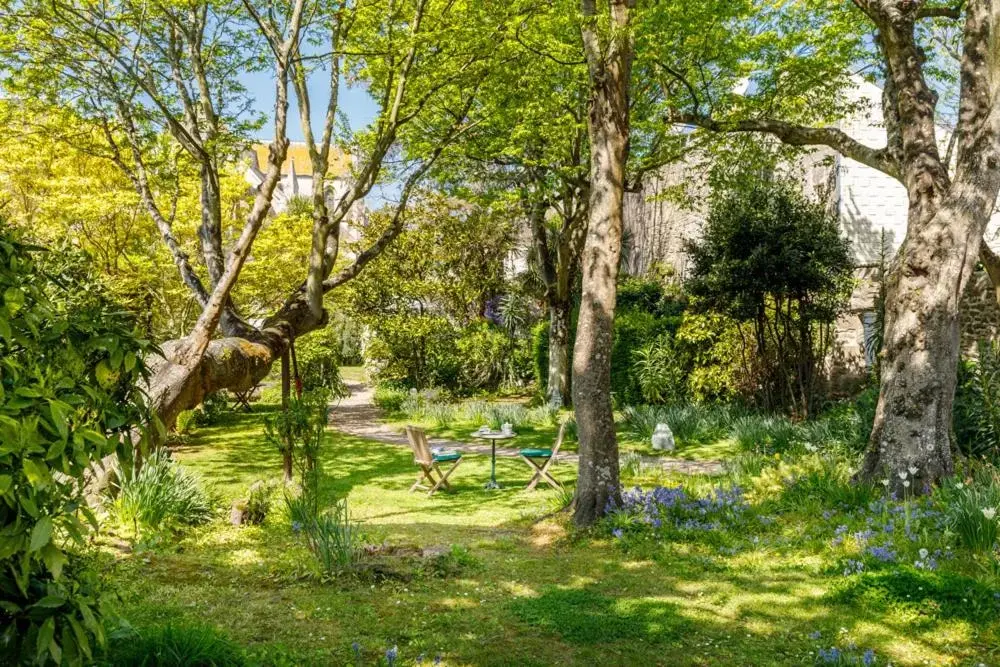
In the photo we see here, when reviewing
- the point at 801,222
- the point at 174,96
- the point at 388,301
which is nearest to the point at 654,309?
the point at 801,222

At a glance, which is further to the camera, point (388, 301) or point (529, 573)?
point (388, 301)

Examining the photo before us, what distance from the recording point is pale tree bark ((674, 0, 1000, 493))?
7465 millimetres

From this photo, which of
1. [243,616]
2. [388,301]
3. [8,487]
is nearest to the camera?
[8,487]

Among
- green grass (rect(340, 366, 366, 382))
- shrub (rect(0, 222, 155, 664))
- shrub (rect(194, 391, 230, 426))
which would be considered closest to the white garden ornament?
shrub (rect(194, 391, 230, 426))

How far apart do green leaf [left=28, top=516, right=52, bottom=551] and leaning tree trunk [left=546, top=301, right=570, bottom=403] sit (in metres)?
16.5

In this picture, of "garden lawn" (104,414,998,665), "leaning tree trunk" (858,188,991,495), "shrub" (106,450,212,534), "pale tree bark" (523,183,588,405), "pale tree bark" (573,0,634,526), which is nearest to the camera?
"garden lawn" (104,414,998,665)

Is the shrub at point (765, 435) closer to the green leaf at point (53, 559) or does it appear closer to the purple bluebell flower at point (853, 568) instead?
the purple bluebell flower at point (853, 568)

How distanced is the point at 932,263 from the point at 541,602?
219 inches

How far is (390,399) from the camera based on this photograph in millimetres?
20453

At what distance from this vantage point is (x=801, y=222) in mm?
14234

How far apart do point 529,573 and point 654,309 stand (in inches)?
566

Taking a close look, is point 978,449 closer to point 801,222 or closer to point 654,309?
point 801,222

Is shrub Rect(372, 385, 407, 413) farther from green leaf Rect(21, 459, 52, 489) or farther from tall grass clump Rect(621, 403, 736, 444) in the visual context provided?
green leaf Rect(21, 459, 52, 489)

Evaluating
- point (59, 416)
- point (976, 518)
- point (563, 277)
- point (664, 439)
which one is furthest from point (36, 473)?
Result: point (563, 277)
